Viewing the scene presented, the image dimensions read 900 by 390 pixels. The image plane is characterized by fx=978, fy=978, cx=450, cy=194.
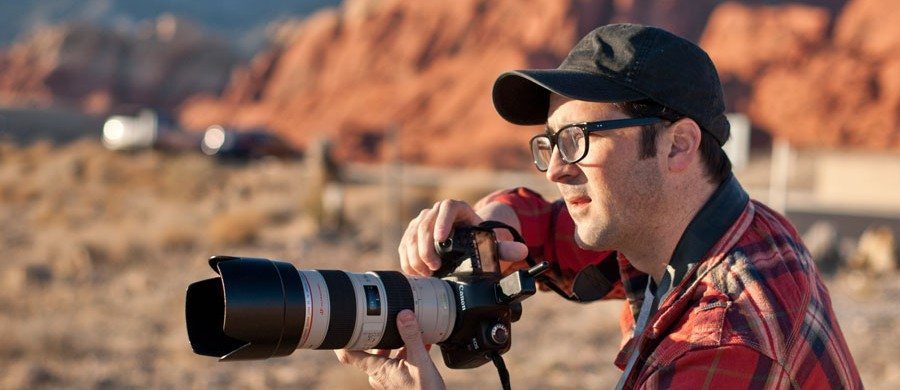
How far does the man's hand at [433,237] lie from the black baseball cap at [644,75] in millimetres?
411

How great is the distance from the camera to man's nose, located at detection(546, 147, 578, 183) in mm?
2014

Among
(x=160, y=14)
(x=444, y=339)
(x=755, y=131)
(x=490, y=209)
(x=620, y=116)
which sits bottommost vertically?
(x=755, y=131)

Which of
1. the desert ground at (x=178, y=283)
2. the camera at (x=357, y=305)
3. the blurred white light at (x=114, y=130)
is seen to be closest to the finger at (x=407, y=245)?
the camera at (x=357, y=305)

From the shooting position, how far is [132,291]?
9.97 m

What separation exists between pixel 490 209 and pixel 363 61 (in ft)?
105

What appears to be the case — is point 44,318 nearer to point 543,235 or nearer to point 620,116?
point 543,235

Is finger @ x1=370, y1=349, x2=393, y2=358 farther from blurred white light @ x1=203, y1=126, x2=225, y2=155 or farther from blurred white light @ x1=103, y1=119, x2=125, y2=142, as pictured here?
blurred white light @ x1=103, y1=119, x2=125, y2=142

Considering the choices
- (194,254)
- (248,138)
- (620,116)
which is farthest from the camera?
(248,138)

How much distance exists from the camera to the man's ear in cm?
35

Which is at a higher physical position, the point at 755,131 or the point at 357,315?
the point at 357,315

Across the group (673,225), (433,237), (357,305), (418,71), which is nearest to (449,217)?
(433,237)

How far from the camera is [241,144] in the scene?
24.5 meters

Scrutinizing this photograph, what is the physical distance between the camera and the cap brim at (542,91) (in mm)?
1894

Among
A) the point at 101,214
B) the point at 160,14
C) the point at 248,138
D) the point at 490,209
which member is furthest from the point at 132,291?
the point at 160,14
